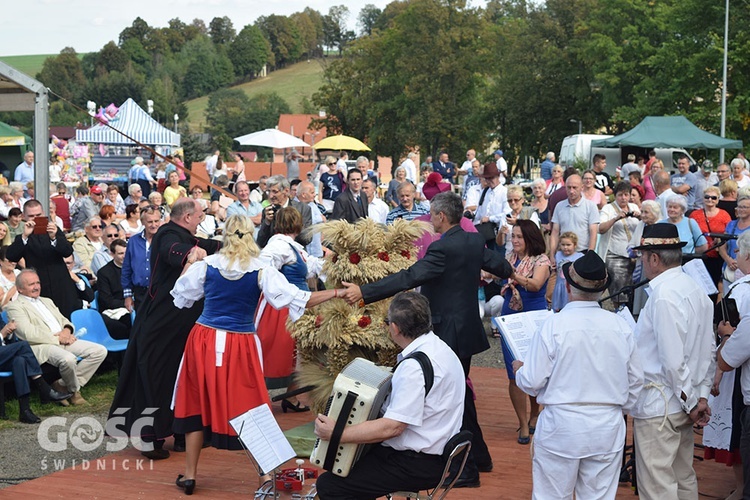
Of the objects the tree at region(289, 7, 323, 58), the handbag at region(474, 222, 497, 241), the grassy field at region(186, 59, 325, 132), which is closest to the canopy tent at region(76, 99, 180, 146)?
the handbag at region(474, 222, 497, 241)

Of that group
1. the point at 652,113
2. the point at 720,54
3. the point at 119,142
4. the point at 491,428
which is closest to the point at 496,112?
the point at 652,113

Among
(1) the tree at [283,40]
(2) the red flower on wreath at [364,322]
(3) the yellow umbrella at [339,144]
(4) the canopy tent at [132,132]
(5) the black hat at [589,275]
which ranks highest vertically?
(1) the tree at [283,40]

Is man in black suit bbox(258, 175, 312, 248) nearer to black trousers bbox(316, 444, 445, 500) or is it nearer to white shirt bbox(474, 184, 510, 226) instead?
white shirt bbox(474, 184, 510, 226)

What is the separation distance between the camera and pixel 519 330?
18.5 ft

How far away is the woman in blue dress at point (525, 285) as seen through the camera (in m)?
7.57

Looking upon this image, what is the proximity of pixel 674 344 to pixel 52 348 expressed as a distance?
6079 millimetres

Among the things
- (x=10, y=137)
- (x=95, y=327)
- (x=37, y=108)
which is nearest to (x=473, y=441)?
(x=95, y=327)

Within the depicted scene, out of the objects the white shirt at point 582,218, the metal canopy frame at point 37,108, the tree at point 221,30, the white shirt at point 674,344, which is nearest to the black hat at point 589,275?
the white shirt at point 674,344

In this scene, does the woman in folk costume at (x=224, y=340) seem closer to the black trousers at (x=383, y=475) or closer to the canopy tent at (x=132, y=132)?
the black trousers at (x=383, y=475)

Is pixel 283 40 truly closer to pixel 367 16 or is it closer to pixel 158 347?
pixel 367 16

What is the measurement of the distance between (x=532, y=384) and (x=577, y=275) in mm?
598

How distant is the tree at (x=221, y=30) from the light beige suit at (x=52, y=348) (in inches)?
6468

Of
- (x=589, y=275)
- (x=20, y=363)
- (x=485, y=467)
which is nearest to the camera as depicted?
(x=589, y=275)

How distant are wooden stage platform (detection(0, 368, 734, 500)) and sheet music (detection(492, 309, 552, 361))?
1316mm
